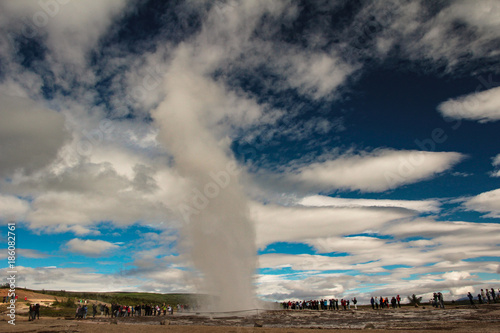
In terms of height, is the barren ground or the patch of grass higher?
the barren ground

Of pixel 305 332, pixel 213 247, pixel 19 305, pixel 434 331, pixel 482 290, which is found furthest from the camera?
pixel 213 247

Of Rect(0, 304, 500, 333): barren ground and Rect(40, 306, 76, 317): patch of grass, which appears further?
Rect(40, 306, 76, 317): patch of grass

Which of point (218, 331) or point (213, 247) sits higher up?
point (213, 247)

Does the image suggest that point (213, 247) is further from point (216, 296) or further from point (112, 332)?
point (112, 332)

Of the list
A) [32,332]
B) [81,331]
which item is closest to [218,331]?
[81,331]

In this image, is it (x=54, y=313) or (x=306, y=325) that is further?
(x=54, y=313)

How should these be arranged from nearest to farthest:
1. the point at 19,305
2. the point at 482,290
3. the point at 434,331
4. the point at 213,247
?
1. the point at 434,331
2. the point at 482,290
3. the point at 19,305
4. the point at 213,247

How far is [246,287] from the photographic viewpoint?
177 feet

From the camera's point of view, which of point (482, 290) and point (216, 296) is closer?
point (482, 290)

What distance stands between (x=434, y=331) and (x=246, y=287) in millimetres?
37688

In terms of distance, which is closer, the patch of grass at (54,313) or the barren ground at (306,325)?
the barren ground at (306,325)

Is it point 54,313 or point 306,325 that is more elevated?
point 306,325

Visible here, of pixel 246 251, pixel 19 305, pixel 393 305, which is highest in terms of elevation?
pixel 246 251

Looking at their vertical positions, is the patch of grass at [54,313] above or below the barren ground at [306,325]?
below
